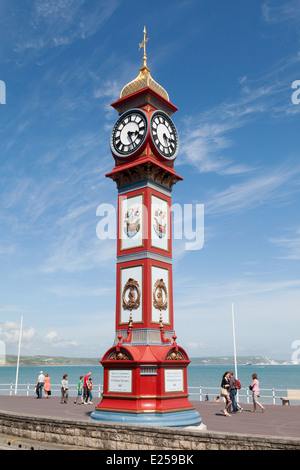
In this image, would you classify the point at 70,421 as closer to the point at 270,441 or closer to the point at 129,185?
the point at 270,441

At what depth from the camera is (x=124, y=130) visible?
2078 cm

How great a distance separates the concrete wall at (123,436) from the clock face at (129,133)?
12.0 m

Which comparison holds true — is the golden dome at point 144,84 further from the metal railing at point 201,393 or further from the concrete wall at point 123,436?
the concrete wall at point 123,436

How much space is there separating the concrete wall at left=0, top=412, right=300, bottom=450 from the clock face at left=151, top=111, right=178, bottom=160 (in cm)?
1230

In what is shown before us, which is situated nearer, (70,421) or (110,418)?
(70,421)

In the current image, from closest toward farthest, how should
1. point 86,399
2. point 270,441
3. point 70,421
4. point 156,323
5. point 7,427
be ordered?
point 270,441 < point 70,421 < point 7,427 < point 156,323 < point 86,399

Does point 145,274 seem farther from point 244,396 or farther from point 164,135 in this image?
point 244,396

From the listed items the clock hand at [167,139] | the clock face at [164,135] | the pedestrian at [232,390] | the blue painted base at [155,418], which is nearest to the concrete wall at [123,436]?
the blue painted base at [155,418]

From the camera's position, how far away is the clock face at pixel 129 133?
19891mm

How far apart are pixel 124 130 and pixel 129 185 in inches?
111

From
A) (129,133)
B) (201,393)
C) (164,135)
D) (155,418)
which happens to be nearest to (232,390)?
(155,418)

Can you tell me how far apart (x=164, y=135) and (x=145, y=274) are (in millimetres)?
7135

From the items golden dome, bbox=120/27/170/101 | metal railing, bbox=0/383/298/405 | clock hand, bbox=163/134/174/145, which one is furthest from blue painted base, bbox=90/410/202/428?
golden dome, bbox=120/27/170/101

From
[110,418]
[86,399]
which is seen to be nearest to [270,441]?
[110,418]
